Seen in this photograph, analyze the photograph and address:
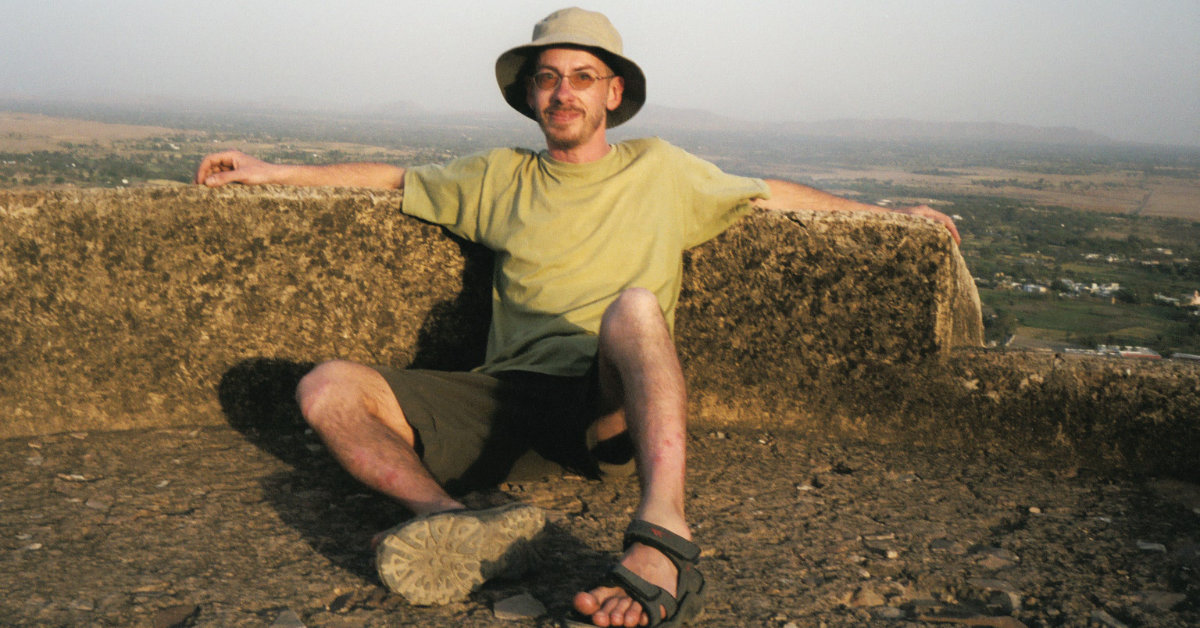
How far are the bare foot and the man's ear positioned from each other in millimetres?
1640

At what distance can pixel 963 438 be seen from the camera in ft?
9.80

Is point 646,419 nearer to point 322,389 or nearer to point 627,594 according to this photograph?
point 627,594

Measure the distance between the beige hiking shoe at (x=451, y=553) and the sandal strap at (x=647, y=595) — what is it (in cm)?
28

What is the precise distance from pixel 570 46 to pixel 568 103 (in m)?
0.18

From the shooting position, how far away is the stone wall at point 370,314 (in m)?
2.96

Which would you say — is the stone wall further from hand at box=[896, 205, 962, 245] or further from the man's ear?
the man's ear

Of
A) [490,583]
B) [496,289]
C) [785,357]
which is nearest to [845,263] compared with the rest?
[785,357]

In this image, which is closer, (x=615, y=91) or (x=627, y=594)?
(x=627, y=594)

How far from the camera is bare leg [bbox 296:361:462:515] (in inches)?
88.3

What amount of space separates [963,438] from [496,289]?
1602 mm

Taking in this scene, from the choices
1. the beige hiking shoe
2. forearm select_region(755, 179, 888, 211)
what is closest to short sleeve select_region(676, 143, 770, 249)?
forearm select_region(755, 179, 888, 211)

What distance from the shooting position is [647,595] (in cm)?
177

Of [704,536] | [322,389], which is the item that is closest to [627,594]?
[704,536]

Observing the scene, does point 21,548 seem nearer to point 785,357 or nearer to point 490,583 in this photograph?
point 490,583
